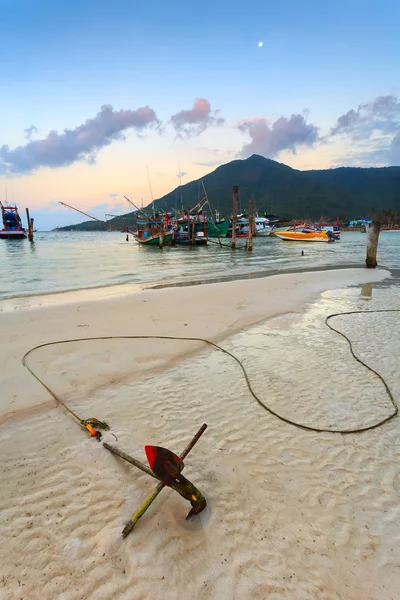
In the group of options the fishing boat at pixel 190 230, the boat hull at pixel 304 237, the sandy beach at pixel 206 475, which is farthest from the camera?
the boat hull at pixel 304 237

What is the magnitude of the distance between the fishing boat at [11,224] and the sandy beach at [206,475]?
205 ft

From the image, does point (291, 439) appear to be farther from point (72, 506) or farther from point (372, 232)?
point (372, 232)

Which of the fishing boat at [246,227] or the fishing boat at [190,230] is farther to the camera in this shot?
the fishing boat at [246,227]

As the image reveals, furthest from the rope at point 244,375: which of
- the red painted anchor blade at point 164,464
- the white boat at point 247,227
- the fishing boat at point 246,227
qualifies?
the white boat at point 247,227

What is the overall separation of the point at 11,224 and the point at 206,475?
69.2 m

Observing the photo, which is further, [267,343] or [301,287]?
[301,287]

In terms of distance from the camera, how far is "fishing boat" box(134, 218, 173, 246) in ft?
130

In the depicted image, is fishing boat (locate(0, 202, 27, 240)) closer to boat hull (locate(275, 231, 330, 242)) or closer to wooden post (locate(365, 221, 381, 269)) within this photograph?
boat hull (locate(275, 231, 330, 242))

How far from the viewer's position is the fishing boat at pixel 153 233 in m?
39.6

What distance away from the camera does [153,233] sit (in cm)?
4331

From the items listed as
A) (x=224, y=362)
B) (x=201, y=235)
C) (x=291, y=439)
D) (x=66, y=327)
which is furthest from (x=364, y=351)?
(x=201, y=235)

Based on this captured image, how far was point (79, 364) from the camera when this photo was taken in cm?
490

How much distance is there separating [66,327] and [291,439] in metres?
5.44

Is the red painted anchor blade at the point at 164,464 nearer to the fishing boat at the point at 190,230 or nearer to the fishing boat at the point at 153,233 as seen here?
the fishing boat at the point at 153,233
